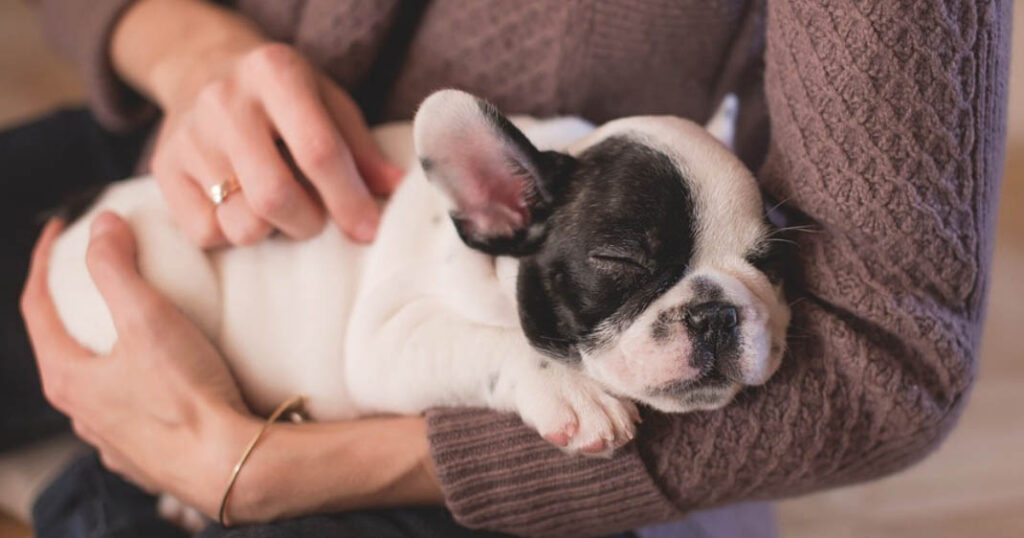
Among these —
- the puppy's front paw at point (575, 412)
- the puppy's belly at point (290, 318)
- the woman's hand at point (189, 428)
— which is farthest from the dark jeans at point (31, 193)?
the puppy's front paw at point (575, 412)

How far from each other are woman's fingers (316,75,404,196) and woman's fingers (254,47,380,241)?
0.14 ft

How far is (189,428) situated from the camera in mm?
1051

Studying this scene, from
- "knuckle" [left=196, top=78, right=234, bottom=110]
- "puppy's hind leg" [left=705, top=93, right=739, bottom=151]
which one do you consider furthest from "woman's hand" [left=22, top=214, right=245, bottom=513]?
"puppy's hind leg" [left=705, top=93, right=739, bottom=151]

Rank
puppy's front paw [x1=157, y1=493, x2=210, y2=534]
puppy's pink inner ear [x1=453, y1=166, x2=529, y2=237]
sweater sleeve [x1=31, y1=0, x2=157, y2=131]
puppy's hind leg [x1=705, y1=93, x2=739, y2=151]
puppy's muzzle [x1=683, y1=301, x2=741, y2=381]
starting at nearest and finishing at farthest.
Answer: puppy's muzzle [x1=683, y1=301, x2=741, y2=381]
puppy's pink inner ear [x1=453, y1=166, x2=529, y2=237]
puppy's hind leg [x1=705, y1=93, x2=739, y2=151]
puppy's front paw [x1=157, y1=493, x2=210, y2=534]
sweater sleeve [x1=31, y1=0, x2=157, y2=131]

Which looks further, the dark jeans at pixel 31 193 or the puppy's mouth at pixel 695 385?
the dark jeans at pixel 31 193

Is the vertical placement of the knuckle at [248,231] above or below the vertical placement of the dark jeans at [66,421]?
above

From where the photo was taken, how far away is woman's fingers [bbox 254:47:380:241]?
1053mm

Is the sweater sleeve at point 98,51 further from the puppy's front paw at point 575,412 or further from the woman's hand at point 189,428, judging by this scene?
the puppy's front paw at point 575,412

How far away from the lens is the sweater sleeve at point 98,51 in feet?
4.73

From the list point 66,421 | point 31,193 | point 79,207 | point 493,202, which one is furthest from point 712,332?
point 31,193

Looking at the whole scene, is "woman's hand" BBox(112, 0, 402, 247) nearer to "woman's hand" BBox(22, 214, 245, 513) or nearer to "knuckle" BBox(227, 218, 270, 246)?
"knuckle" BBox(227, 218, 270, 246)

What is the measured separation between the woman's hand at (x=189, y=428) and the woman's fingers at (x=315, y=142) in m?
0.26

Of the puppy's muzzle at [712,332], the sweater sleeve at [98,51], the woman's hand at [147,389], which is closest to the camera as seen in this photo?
the puppy's muzzle at [712,332]

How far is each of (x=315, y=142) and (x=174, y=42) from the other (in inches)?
20.2
